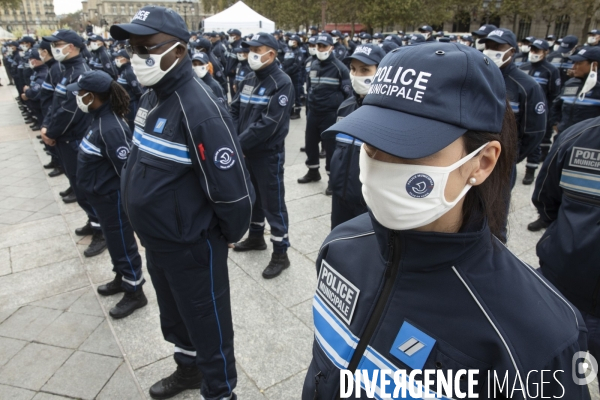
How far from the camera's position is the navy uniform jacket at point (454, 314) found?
1.05 m

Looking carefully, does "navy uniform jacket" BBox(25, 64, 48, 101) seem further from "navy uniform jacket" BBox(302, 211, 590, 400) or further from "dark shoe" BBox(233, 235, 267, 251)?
"navy uniform jacket" BBox(302, 211, 590, 400)

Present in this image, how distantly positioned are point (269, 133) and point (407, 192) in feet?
10.9

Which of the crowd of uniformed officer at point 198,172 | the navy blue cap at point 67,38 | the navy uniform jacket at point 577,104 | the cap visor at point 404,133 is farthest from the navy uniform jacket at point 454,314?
the navy blue cap at point 67,38

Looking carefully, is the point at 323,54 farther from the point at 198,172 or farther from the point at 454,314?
the point at 454,314

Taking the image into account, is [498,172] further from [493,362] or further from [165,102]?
[165,102]

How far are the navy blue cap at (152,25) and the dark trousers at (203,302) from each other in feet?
4.01

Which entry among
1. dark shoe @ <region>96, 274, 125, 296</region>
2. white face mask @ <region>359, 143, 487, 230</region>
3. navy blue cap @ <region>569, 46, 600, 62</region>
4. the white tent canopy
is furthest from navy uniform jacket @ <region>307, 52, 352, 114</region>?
the white tent canopy

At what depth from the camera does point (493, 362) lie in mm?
1078

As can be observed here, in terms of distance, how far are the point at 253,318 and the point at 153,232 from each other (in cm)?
160

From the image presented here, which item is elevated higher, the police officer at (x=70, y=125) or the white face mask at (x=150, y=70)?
the white face mask at (x=150, y=70)

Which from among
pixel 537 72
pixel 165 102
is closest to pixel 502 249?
pixel 165 102

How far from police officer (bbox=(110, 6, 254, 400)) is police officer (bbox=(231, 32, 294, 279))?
67.3 inches

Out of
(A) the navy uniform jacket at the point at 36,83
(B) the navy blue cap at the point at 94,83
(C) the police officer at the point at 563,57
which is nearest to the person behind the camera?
(B) the navy blue cap at the point at 94,83

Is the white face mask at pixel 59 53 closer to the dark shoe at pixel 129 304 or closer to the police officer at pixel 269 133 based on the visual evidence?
the police officer at pixel 269 133
